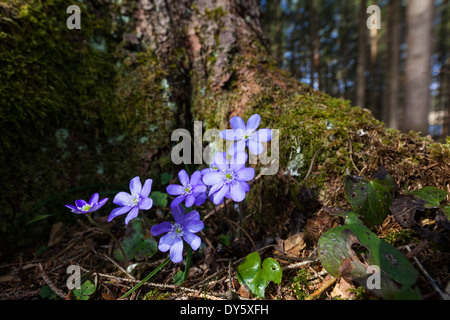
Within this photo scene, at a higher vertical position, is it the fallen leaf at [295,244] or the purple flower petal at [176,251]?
the purple flower petal at [176,251]

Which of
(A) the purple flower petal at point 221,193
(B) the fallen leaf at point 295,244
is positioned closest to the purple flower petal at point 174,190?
(A) the purple flower petal at point 221,193

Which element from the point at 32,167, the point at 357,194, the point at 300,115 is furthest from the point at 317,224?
the point at 32,167

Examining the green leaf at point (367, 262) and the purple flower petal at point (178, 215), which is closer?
the green leaf at point (367, 262)

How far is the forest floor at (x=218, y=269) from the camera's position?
1.01 metres

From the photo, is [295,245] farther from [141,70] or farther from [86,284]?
[141,70]

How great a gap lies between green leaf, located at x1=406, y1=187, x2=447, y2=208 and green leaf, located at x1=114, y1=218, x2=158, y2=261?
156 centimetres

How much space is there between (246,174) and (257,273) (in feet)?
1.69

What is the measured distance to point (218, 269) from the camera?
1.30 metres

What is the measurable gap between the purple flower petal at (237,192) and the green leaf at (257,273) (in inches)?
14.0

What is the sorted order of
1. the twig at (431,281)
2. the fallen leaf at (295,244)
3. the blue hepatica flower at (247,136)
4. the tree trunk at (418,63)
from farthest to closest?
the tree trunk at (418,63) → the fallen leaf at (295,244) → the blue hepatica flower at (247,136) → the twig at (431,281)

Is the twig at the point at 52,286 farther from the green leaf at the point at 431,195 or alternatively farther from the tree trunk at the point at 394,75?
the tree trunk at the point at 394,75

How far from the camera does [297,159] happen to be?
152cm

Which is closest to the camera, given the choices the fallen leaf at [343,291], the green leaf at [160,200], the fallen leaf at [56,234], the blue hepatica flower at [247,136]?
the fallen leaf at [343,291]

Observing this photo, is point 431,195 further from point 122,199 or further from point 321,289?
point 122,199
